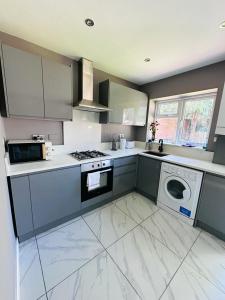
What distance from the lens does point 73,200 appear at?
189cm

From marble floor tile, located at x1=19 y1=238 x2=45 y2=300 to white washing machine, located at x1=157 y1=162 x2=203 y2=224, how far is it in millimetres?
1910

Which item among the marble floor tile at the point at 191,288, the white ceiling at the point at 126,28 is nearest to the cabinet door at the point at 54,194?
the marble floor tile at the point at 191,288

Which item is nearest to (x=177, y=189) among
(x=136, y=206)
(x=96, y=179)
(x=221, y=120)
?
(x=136, y=206)

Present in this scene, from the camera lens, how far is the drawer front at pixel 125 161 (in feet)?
7.65

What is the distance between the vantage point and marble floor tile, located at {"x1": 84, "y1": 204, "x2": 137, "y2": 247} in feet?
5.62

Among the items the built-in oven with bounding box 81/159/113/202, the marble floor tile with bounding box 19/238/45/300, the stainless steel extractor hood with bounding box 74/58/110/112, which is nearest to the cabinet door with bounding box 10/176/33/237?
the marble floor tile with bounding box 19/238/45/300

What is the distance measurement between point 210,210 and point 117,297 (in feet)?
4.93

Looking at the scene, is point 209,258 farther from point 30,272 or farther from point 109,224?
point 30,272

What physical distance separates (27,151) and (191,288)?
7.36 ft

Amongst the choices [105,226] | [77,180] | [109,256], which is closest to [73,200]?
[77,180]

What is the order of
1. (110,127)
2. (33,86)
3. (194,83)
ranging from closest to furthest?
(33,86) → (194,83) → (110,127)

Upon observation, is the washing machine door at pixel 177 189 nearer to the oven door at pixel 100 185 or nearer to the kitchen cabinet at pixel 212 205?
the kitchen cabinet at pixel 212 205

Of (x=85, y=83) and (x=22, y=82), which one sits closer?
(x=22, y=82)

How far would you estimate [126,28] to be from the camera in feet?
4.71
